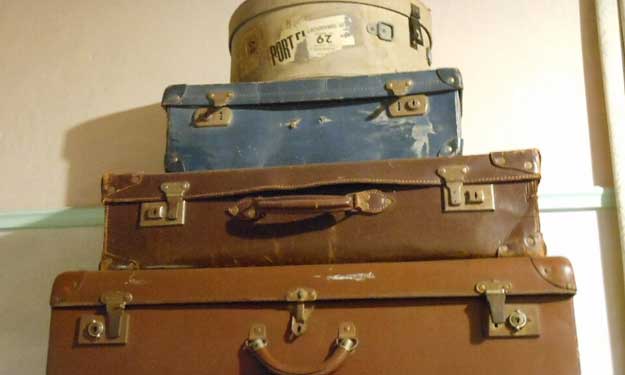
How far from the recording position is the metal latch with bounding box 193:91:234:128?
1027mm

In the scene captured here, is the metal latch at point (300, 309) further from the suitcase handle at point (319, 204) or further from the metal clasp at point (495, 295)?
the metal clasp at point (495, 295)

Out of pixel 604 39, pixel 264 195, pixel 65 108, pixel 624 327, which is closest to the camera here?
pixel 264 195

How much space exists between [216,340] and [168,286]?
4.4 inches

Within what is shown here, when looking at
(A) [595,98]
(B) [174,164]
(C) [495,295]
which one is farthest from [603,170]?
(B) [174,164]

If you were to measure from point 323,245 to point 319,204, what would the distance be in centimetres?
7

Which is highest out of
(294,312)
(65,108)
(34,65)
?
(34,65)

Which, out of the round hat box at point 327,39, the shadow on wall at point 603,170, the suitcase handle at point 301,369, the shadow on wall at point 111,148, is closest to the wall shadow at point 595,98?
the shadow on wall at point 603,170

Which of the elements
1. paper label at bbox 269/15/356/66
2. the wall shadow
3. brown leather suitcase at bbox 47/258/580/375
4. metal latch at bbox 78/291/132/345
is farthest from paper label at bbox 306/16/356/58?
the wall shadow

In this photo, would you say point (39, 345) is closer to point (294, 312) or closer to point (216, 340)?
point (216, 340)

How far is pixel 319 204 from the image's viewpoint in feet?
2.87

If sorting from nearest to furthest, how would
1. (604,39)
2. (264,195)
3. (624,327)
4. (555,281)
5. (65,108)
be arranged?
(555,281) → (264,195) → (624,327) → (604,39) → (65,108)

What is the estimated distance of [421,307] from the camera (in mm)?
841

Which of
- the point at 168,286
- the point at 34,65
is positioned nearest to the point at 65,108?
the point at 34,65

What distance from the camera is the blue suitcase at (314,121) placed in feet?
3.21
